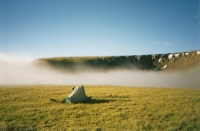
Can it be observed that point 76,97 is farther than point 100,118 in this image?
Yes

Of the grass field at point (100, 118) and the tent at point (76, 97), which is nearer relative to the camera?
the grass field at point (100, 118)

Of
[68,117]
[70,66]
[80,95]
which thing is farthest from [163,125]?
[70,66]

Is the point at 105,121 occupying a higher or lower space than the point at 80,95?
lower

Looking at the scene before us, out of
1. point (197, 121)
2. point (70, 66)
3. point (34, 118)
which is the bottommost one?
point (197, 121)

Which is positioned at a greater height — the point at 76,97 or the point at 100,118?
the point at 76,97

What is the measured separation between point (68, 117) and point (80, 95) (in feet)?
24.3

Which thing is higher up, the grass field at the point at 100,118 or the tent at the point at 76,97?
the tent at the point at 76,97

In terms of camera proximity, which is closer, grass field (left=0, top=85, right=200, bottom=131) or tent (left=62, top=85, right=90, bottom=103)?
grass field (left=0, top=85, right=200, bottom=131)

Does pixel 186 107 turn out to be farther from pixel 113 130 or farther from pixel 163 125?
pixel 113 130

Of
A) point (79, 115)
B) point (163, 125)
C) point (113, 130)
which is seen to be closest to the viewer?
point (113, 130)

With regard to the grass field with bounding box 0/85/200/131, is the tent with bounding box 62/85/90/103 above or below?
above

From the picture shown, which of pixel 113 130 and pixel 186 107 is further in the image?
pixel 186 107

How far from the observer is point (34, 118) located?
18.1 metres

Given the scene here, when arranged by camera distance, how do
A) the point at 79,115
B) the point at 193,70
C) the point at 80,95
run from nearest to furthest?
the point at 79,115 → the point at 80,95 → the point at 193,70
